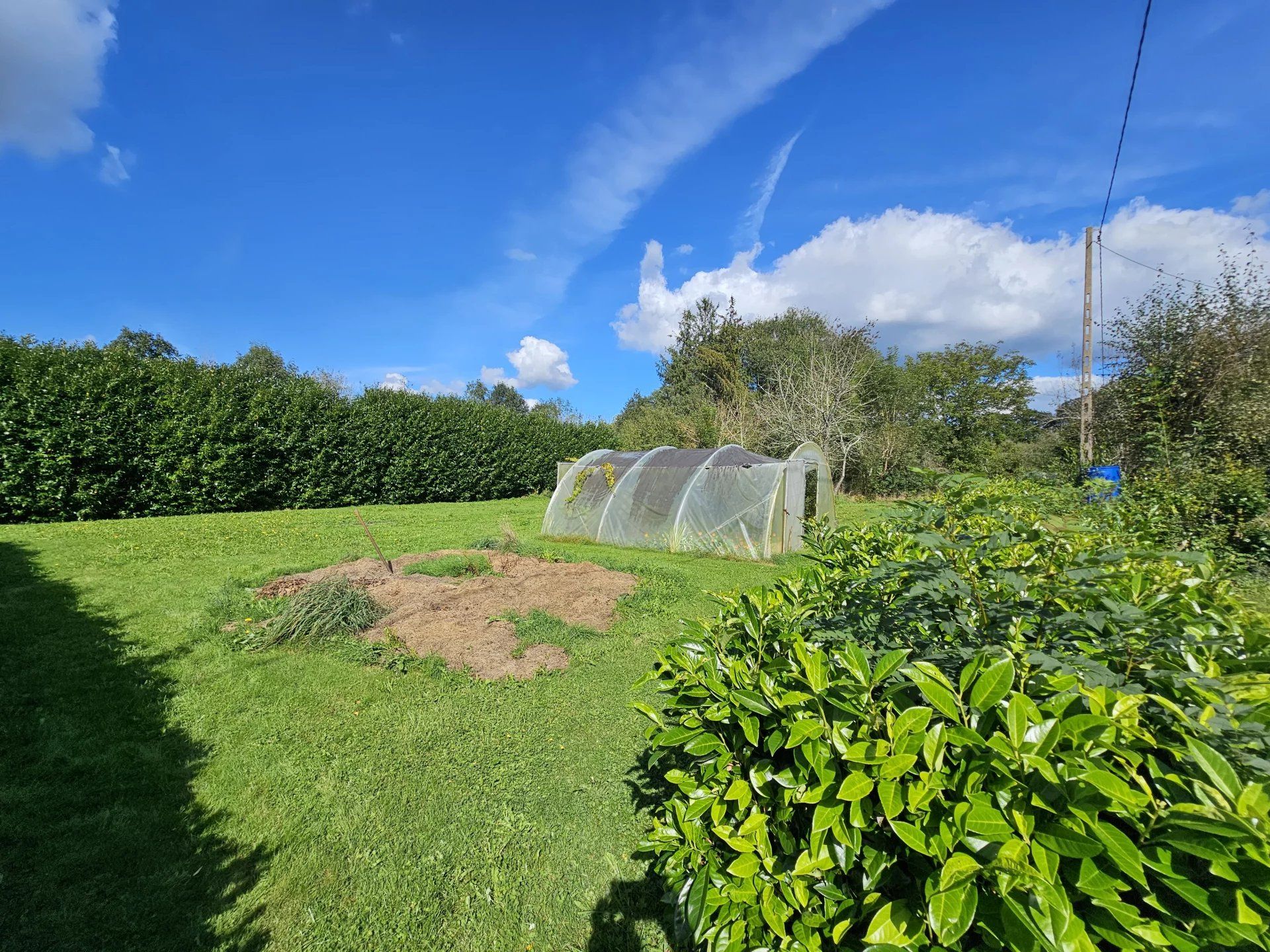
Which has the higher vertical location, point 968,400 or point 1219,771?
point 968,400

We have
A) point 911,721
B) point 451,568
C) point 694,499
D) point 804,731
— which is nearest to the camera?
point 911,721

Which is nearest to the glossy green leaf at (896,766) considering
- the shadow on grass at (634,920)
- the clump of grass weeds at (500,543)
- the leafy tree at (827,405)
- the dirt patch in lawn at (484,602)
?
the shadow on grass at (634,920)

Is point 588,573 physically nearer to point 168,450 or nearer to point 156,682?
point 156,682

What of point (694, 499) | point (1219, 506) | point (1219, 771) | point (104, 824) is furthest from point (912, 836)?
point (694, 499)

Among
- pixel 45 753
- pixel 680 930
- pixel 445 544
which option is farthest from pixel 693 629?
pixel 445 544

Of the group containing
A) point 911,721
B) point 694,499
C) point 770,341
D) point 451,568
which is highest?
point 770,341

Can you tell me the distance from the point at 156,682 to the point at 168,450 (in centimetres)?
1079

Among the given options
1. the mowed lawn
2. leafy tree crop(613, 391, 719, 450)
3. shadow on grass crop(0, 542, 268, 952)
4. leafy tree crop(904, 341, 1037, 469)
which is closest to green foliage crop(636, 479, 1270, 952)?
the mowed lawn

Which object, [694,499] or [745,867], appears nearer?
[745,867]

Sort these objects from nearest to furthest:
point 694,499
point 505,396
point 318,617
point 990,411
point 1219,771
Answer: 1. point 1219,771
2. point 318,617
3. point 694,499
4. point 990,411
5. point 505,396

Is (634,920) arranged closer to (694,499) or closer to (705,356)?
(694,499)

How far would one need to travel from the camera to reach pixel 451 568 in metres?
7.29

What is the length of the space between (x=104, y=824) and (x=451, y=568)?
472 cm

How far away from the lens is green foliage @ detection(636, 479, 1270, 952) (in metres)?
0.78
